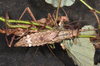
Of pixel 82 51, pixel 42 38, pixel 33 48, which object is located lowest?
pixel 33 48

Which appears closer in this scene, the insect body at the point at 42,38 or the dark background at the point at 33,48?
the insect body at the point at 42,38

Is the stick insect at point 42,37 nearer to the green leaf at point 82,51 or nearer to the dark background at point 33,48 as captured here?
the green leaf at point 82,51

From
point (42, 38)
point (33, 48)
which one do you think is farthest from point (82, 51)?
point (33, 48)

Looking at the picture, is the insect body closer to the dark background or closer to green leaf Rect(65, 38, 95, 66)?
green leaf Rect(65, 38, 95, 66)

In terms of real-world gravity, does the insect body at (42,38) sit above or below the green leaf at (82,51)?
above

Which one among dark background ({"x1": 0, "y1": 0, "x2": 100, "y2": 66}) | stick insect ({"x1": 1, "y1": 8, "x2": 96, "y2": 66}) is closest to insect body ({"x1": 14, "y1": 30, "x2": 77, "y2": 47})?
stick insect ({"x1": 1, "y1": 8, "x2": 96, "y2": 66})

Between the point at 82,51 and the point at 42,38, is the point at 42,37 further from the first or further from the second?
the point at 82,51

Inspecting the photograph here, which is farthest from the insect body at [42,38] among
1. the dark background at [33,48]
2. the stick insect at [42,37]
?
the dark background at [33,48]
